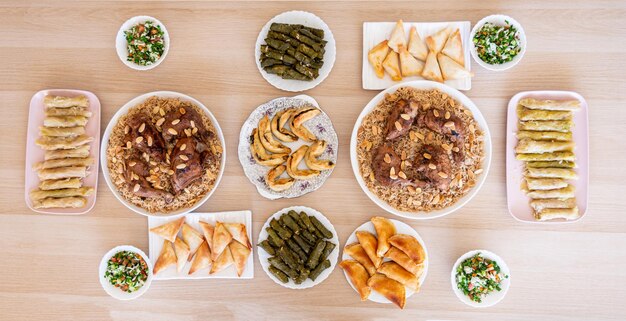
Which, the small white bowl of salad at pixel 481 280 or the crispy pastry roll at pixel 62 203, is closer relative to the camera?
the small white bowl of salad at pixel 481 280

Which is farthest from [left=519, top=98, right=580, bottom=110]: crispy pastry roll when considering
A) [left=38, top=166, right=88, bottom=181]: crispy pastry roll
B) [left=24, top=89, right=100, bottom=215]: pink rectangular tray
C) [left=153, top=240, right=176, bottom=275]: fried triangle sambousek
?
[left=38, top=166, right=88, bottom=181]: crispy pastry roll

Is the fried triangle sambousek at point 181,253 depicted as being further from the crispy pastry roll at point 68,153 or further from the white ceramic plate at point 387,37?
the white ceramic plate at point 387,37

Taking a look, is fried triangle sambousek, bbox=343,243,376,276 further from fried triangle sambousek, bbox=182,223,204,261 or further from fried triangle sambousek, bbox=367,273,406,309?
fried triangle sambousek, bbox=182,223,204,261

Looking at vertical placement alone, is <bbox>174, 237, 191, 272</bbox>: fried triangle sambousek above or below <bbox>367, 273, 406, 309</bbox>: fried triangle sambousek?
above

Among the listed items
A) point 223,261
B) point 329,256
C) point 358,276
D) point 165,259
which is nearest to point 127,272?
point 165,259

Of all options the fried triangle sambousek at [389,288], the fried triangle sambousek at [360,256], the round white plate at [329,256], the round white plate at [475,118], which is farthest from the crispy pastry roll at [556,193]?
the round white plate at [329,256]

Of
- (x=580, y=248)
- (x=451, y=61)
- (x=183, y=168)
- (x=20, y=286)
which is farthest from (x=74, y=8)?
(x=580, y=248)
